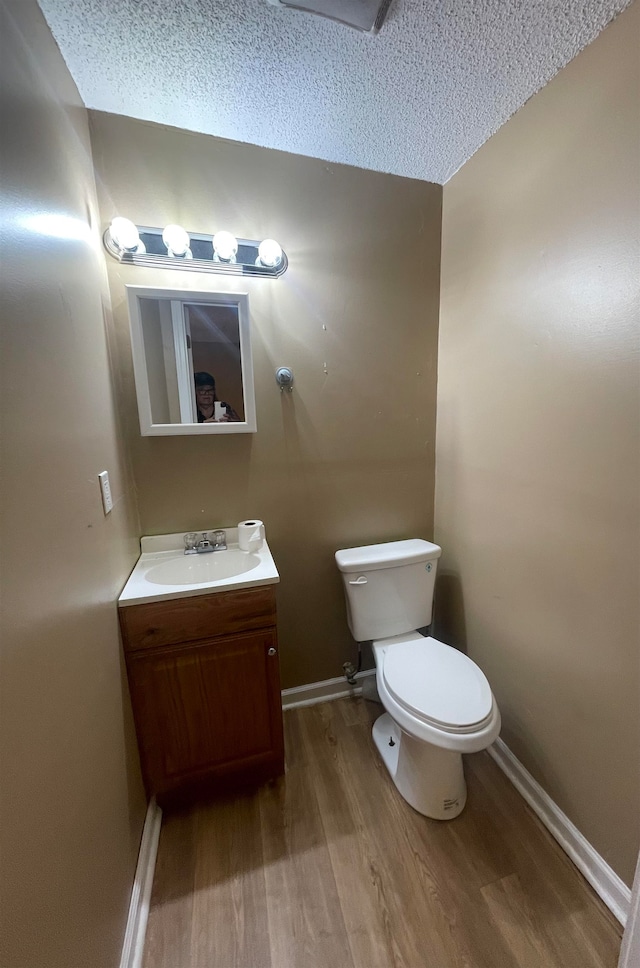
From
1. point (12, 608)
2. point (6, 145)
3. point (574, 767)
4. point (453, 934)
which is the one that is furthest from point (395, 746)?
point (6, 145)

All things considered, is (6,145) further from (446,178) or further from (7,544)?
(446,178)

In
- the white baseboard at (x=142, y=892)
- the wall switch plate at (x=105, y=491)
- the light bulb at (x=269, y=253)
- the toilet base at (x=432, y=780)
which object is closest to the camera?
the white baseboard at (x=142, y=892)

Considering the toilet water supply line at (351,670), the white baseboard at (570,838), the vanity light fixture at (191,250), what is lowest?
the white baseboard at (570,838)

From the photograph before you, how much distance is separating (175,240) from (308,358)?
611 mm

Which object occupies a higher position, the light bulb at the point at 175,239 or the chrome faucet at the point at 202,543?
the light bulb at the point at 175,239

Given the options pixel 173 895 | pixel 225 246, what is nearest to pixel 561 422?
pixel 225 246

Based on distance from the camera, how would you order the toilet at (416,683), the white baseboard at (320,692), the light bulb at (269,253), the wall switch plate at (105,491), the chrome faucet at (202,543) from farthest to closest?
the white baseboard at (320,692) < the chrome faucet at (202,543) < the light bulb at (269,253) < the toilet at (416,683) < the wall switch plate at (105,491)

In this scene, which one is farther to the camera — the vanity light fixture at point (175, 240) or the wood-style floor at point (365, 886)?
the vanity light fixture at point (175, 240)

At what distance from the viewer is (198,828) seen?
47.7 inches

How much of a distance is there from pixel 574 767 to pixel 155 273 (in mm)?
2188

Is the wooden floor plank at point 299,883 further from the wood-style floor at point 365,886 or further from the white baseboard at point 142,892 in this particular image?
the white baseboard at point 142,892

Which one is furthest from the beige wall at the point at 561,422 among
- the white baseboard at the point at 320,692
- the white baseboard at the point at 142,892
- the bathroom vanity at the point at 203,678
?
the white baseboard at the point at 142,892

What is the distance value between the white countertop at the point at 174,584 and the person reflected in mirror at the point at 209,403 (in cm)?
46

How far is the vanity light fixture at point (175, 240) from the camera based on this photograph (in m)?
1.21
